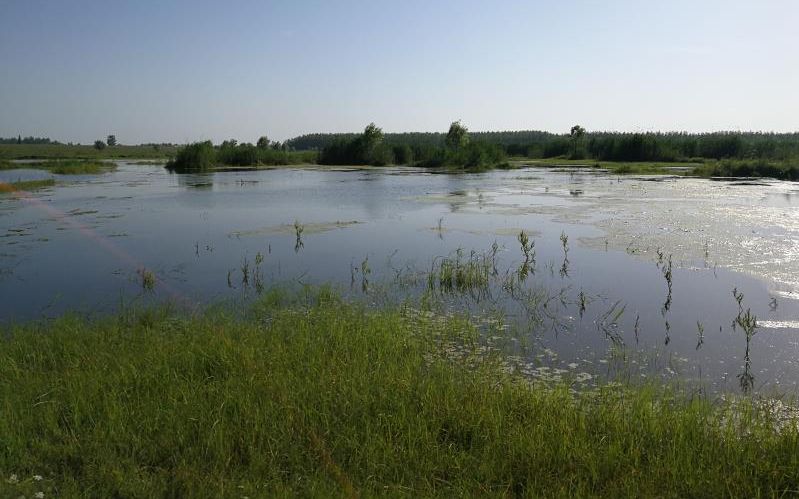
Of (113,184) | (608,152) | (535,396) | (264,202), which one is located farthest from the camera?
(608,152)

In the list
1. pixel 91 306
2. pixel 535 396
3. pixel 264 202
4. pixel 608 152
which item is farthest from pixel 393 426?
A: pixel 608 152

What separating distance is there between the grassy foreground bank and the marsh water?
1462 mm

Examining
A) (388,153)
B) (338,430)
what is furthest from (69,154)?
(338,430)

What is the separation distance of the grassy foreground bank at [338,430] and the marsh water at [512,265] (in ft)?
4.80

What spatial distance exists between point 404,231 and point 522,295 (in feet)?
22.7

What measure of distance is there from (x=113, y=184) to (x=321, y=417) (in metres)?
32.2

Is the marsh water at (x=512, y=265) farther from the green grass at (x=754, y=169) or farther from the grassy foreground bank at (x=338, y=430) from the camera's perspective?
the green grass at (x=754, y=169)

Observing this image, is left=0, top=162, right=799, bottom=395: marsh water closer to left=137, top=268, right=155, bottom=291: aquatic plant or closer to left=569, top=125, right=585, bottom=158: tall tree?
left=137, top=268, right=155, bottom=291: aquatic plant

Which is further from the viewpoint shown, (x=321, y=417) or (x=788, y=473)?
(x=321, y=417)

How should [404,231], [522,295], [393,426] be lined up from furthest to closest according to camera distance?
1. [404,231]
2. [522,295]
3. [393,426]

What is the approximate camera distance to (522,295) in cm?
923

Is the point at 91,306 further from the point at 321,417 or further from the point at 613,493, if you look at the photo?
the point at 613,493

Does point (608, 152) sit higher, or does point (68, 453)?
point (608, 152)

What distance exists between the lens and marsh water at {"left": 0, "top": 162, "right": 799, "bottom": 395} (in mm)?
6969
